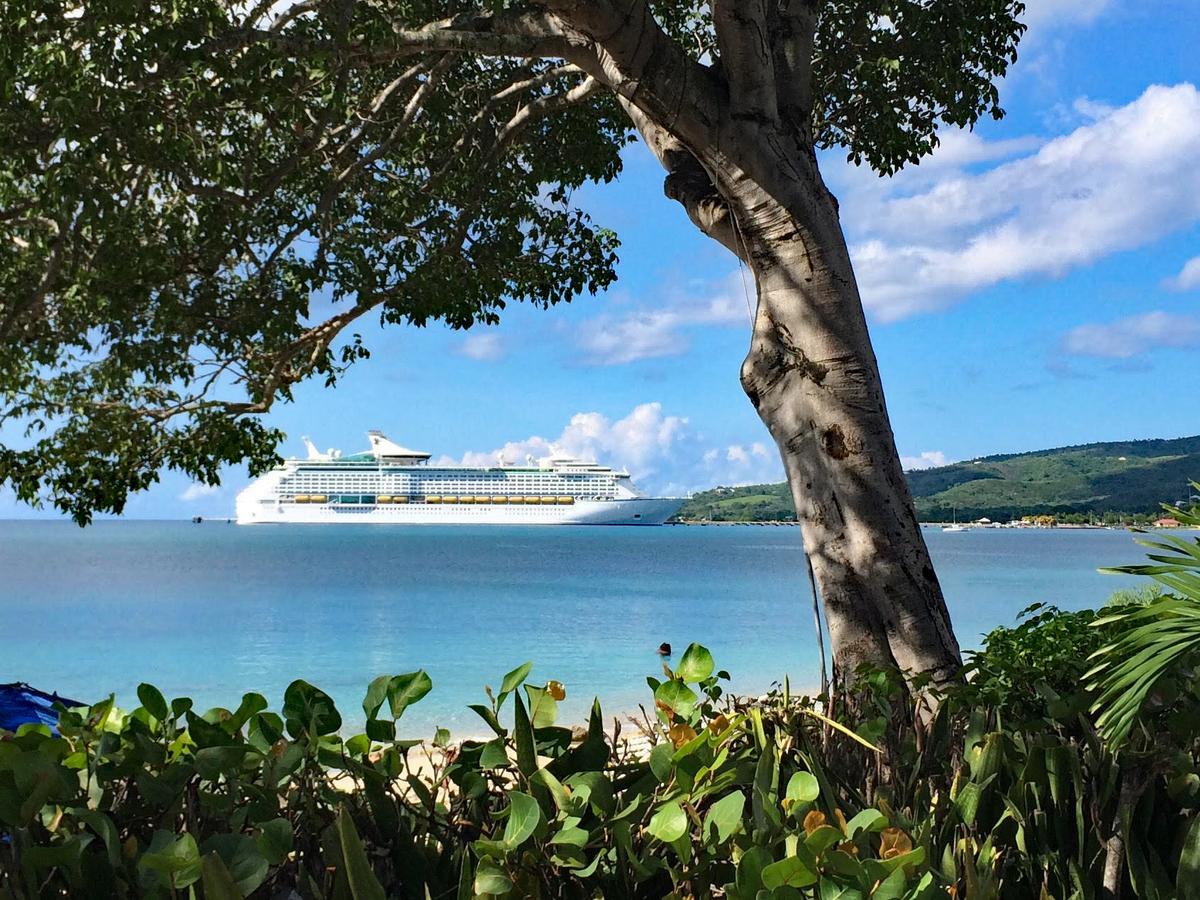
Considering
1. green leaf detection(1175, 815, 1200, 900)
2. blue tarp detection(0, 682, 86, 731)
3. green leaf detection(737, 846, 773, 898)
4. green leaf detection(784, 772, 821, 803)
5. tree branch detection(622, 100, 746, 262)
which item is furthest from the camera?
blue tarp detection(0, 682, 86, 731)

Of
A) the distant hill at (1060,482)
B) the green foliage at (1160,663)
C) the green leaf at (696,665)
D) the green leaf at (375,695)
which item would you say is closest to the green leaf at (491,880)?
the green leaf at (375,695)

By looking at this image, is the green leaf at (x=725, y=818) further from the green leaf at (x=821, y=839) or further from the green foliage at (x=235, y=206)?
the green foliage at (x=235, y=206)

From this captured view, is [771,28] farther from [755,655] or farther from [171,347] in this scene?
[755,655]

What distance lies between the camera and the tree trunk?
132 inches

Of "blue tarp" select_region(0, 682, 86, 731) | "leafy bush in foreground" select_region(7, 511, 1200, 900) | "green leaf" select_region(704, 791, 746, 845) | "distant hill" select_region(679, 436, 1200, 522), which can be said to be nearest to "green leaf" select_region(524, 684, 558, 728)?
"leafy bush in foreground" select_region(7, 511, 1200, 900)

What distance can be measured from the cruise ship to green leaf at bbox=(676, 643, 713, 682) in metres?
79.8

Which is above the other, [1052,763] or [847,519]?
[847,519]

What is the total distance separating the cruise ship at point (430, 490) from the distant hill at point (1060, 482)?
24.3 m

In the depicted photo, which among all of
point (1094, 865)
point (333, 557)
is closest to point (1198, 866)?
point (1094, 865)

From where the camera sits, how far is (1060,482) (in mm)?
89812

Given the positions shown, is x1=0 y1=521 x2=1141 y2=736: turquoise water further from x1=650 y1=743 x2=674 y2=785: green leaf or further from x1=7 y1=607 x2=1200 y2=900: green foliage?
x1=650 y1=743 x2=674 y2=785: green leaf

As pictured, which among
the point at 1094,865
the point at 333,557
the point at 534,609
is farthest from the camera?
the point at 333,557

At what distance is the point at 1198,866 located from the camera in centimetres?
109

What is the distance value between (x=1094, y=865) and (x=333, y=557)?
198ft
